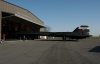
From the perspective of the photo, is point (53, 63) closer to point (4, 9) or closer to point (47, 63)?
point (47, 63)

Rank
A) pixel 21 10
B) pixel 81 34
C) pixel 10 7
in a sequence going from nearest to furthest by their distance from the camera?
pixel 10 7 < pixel 21 10 < pixel 81 34

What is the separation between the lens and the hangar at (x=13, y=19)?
47463mm

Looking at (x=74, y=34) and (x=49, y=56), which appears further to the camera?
(x=74, y=34)

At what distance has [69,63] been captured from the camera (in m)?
13.4

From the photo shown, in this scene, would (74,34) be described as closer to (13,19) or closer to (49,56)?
(13,19)


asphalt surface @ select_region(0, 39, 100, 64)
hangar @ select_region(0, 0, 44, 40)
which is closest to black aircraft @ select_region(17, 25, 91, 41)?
hangar @ select_region(0, 0, 44, 40)

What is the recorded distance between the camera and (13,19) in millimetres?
59375

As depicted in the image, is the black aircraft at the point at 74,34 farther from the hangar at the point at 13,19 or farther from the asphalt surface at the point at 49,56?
the asphalt surface at the point at 49,56

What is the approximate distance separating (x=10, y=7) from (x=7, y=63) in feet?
121

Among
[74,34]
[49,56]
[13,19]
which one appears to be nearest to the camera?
[49,56]

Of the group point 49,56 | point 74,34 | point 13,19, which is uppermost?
point 13,19

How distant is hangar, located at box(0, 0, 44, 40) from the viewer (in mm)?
47463

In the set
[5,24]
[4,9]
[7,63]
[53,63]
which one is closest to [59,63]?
[53,63]

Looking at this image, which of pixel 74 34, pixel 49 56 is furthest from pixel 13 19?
pixel 49 56
